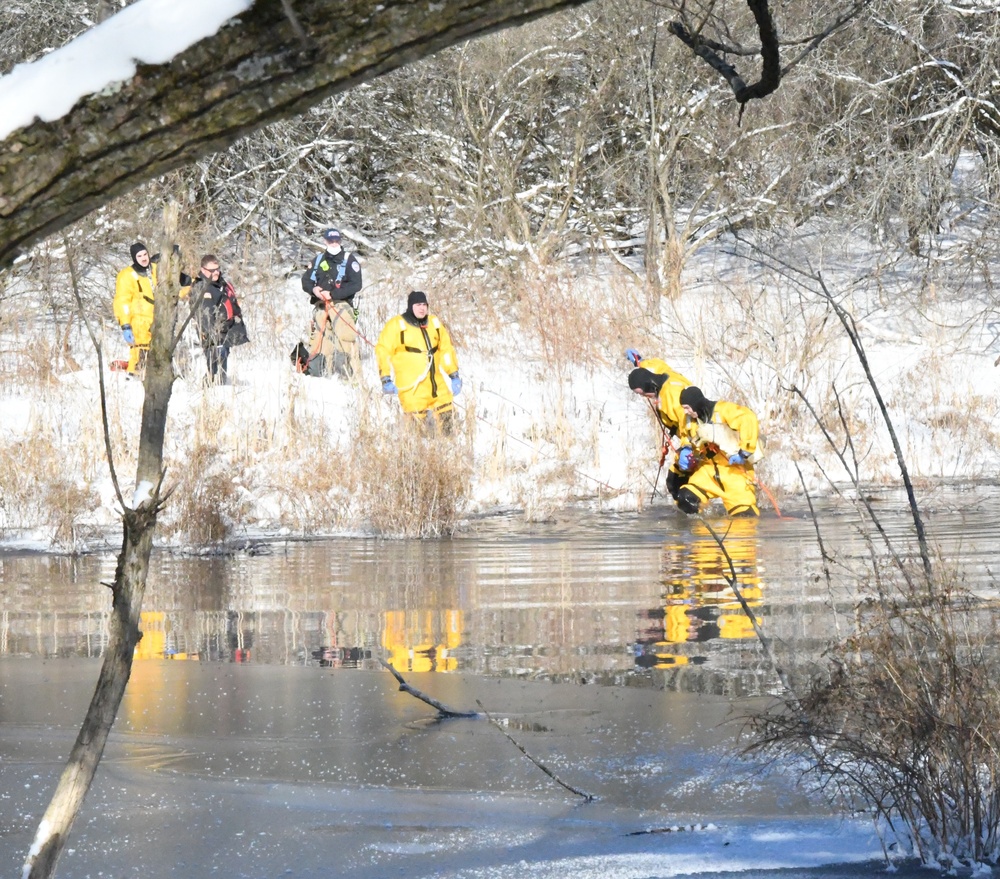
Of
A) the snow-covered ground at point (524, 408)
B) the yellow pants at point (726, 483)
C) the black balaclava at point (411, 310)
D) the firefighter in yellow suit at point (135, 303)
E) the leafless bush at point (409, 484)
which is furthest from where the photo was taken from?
the firefighter in yellow suit at point (135, 303)

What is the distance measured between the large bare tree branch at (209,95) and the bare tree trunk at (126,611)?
23.9 inches

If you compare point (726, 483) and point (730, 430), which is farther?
point (726, 483)

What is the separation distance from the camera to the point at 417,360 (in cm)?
1622

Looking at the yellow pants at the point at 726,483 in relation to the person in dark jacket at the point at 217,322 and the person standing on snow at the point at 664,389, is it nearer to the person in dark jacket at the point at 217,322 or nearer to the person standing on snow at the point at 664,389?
the person standing on snow at the point at 664,389

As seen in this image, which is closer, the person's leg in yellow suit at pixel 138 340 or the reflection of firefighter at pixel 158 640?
the reflection of firefighter at pixel 158 640

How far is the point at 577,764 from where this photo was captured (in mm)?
5680

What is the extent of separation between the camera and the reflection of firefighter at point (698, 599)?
309 inches

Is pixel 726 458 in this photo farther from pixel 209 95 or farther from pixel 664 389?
pixel 209 95

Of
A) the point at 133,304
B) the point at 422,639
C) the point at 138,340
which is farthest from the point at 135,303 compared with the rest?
the point at 422,639

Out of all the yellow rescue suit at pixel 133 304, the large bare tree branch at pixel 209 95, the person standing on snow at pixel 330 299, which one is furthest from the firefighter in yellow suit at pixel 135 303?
the large bare tree branch at pixel 209 95

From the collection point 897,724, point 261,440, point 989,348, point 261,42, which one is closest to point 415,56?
point 261,42

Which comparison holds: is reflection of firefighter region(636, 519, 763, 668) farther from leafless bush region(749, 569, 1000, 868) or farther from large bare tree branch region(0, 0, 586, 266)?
large bare tree branch region(0, 0, 586, 266)

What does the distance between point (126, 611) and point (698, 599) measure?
7.17 meters

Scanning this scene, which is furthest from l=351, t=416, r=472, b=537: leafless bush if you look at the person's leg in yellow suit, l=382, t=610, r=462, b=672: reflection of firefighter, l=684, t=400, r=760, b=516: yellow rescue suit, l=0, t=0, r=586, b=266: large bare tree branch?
l=0, t=0, r=586, b=266: large bare tree branch
